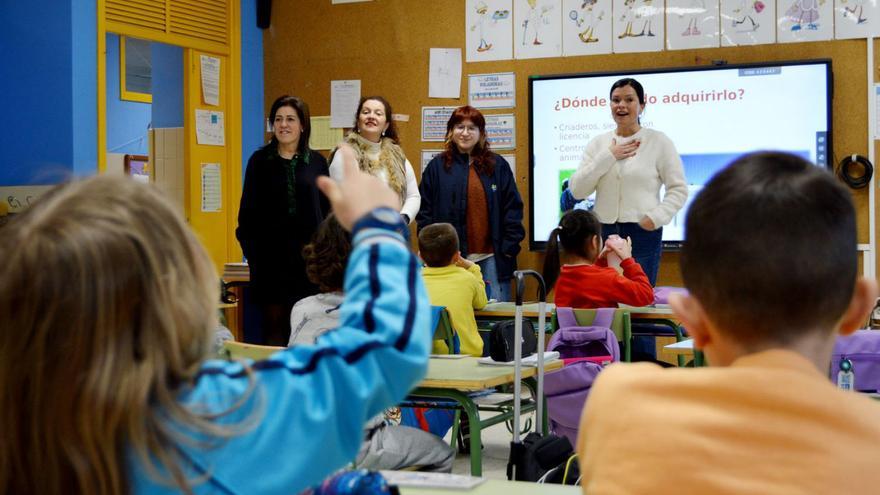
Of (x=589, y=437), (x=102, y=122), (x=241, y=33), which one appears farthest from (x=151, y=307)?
(x=241, y=33)

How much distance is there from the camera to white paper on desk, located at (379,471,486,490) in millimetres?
1619

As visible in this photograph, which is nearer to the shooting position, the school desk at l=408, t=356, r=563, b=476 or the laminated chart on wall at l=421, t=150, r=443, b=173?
the school desk at l=408, t=356, r=563, b=476

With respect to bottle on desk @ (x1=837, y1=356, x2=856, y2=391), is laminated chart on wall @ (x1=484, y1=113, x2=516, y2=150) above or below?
above

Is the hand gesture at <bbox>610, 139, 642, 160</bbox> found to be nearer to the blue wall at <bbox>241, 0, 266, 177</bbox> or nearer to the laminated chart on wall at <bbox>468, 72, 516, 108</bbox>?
the laminated chart on wall at <bbox>468, 72, 516, 108</bbox>

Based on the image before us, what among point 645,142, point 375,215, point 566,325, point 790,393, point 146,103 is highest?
point 146,103

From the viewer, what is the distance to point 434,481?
1642mm

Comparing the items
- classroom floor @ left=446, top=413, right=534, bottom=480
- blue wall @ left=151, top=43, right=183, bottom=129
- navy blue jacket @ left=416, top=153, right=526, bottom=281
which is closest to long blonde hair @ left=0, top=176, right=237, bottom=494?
classroom floor @ left=446, top=413, right=534, bottom=480

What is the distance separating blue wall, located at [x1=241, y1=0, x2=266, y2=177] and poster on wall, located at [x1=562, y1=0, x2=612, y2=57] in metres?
2.35

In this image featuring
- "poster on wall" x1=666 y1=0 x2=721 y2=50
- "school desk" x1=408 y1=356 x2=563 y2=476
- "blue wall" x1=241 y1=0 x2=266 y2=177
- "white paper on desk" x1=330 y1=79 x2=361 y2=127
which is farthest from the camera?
"blue wall" x1=241 y1=0 x2=266 y2=177

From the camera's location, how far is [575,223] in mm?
4738

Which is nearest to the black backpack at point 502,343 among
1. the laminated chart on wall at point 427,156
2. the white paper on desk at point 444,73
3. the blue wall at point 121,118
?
the laminated chart on wall at point 427,156

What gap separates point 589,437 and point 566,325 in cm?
334

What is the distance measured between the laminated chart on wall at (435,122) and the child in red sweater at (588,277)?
296cm

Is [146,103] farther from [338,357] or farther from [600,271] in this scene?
[338,357]
